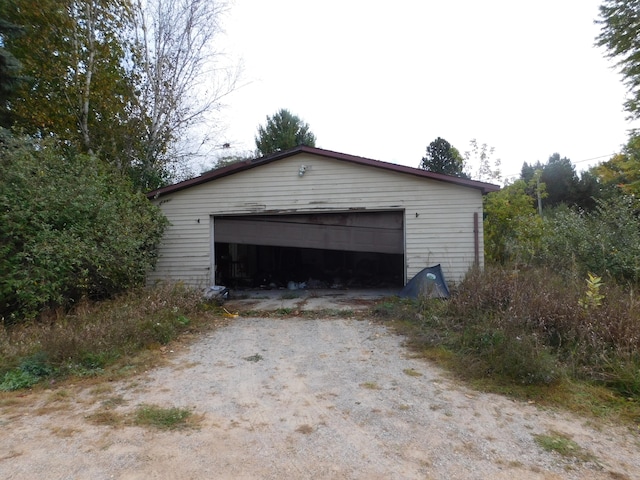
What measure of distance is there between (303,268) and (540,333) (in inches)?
483

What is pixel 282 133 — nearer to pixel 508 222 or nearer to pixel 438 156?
pixel 438 156

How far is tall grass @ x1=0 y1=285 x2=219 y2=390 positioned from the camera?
15.0 feet

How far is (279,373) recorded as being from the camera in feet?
15.3

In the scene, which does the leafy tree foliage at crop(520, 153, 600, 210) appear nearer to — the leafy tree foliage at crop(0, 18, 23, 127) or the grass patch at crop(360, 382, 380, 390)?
the grass patch at crop(360, 382, 380, 390)

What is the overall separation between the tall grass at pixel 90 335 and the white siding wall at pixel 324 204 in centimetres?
288

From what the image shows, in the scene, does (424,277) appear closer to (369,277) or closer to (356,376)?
(356,376)

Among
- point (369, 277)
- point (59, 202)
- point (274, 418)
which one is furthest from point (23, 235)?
point (369, 277)

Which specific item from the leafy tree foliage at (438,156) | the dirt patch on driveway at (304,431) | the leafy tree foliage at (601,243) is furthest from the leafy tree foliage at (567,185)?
the dirt patch on driveway at (304,431)

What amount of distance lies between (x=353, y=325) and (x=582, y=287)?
374 cm

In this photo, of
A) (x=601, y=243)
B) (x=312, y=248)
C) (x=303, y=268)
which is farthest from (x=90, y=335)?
(x=303, y=268)

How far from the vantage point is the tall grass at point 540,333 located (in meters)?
4.12

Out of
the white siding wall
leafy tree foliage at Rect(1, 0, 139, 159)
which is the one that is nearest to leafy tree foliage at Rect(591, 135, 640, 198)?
the white siding wall

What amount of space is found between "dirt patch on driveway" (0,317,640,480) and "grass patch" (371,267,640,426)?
405mm

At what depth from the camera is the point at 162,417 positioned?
344 centimetres
